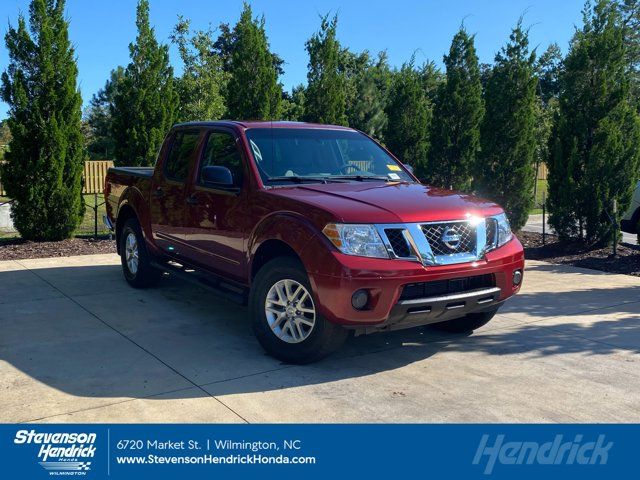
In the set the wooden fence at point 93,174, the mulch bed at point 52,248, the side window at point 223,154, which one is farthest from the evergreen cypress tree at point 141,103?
the wooden fence at point 93,174

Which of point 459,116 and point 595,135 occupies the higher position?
point 459,116

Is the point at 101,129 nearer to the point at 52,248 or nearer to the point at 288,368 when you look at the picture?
the point at 52,248

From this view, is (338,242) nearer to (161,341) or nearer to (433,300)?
(433,300)

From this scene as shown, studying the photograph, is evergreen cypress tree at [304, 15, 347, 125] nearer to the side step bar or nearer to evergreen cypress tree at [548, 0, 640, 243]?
evergreen cypress tree at [548, 0, 640, 243]

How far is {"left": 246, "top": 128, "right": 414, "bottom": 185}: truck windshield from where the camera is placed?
5.40 metres

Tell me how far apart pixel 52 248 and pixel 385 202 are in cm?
769

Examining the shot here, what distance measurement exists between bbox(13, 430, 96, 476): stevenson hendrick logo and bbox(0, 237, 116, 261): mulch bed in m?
6.90

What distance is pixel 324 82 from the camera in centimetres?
1384

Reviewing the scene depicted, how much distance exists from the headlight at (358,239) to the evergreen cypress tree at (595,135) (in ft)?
23.9

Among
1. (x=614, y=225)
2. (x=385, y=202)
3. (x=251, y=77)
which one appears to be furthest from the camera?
(x=251, y=77)

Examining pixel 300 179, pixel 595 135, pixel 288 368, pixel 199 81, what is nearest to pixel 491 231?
pixel 300 179

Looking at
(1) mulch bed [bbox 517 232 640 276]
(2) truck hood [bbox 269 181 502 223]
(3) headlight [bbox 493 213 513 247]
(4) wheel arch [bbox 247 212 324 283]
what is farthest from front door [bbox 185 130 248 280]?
(1) mulch bed [bbox 517 232 640 276]

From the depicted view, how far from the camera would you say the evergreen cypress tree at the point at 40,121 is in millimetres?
10531

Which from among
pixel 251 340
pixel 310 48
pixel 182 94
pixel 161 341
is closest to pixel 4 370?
pixel 161 341
